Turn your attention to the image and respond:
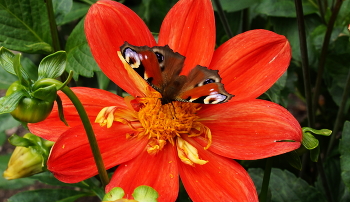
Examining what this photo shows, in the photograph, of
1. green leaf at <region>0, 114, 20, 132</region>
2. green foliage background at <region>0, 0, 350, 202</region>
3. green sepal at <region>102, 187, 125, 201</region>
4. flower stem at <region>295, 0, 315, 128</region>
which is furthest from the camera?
green leaf at <region>0, 114, 20, 132</region>

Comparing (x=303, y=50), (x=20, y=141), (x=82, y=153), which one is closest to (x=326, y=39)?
(x=303, y=50)

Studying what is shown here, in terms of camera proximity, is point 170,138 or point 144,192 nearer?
point 144,192

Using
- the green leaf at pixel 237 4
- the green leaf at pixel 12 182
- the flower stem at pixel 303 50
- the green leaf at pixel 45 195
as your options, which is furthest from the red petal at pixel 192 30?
the green leaf at pixel 12 182

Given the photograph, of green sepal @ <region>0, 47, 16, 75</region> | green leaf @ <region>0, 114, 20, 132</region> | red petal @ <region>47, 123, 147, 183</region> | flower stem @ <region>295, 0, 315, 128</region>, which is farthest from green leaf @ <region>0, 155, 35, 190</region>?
flower stem @ <region>295, 0, 315, 128</region>

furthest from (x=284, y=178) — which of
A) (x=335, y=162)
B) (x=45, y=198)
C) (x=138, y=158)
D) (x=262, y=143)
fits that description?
(x=45, y=198)

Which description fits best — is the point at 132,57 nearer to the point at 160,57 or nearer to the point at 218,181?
the point at 160,57

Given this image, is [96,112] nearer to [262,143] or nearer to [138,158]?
[138,158]

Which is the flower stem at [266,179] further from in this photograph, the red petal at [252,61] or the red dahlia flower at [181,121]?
the red petal at [252,61]

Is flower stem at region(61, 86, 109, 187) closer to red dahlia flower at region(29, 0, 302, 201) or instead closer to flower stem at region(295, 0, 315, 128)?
red dahlia flower at region(29, 0, 302, 201)
